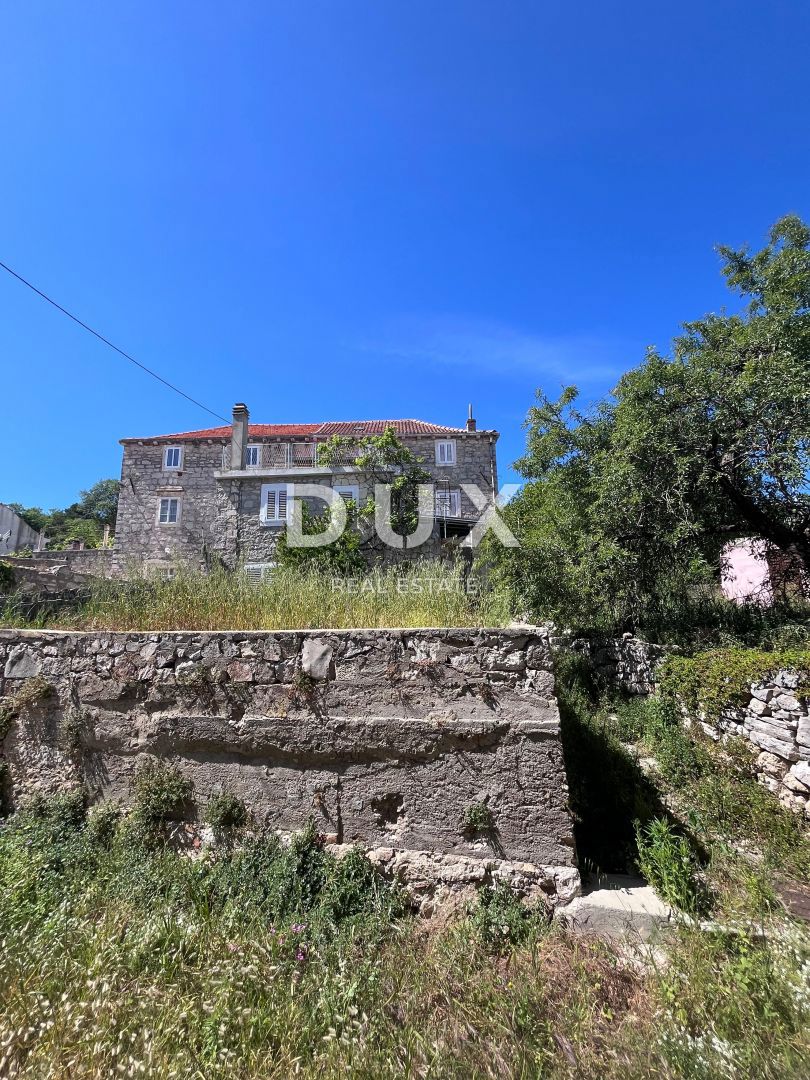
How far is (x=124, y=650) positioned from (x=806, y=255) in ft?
33.8

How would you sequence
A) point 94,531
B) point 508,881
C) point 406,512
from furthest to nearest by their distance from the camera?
1. point 94,531
2. point 406,512
3. point 508,881

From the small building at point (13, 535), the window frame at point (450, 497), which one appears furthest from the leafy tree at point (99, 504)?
the window frame at point (450, 497)

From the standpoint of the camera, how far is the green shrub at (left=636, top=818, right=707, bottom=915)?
10.6 ft

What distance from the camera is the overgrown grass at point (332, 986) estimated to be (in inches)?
87.0

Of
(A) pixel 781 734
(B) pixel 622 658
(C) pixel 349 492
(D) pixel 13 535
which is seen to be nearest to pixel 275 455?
(C) pixel 349 492

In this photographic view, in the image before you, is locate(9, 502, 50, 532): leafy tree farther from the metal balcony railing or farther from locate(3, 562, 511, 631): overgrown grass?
locate(3, 562, 511, 631): overgrown grass

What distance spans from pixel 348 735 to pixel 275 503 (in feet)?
60.5

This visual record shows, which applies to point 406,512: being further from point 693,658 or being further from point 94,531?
point 94,531

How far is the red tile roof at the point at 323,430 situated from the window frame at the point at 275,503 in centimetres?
328

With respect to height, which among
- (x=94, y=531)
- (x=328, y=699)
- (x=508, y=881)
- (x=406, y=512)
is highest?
(x=94, y=531)

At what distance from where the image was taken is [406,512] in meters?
19.4

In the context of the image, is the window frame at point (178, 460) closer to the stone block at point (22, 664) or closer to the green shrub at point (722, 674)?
the stone block at point (22, 664)

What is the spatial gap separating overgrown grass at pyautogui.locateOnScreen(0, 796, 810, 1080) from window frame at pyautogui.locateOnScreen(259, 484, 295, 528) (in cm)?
1769

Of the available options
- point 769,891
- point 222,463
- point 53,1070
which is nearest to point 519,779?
point 769,891
